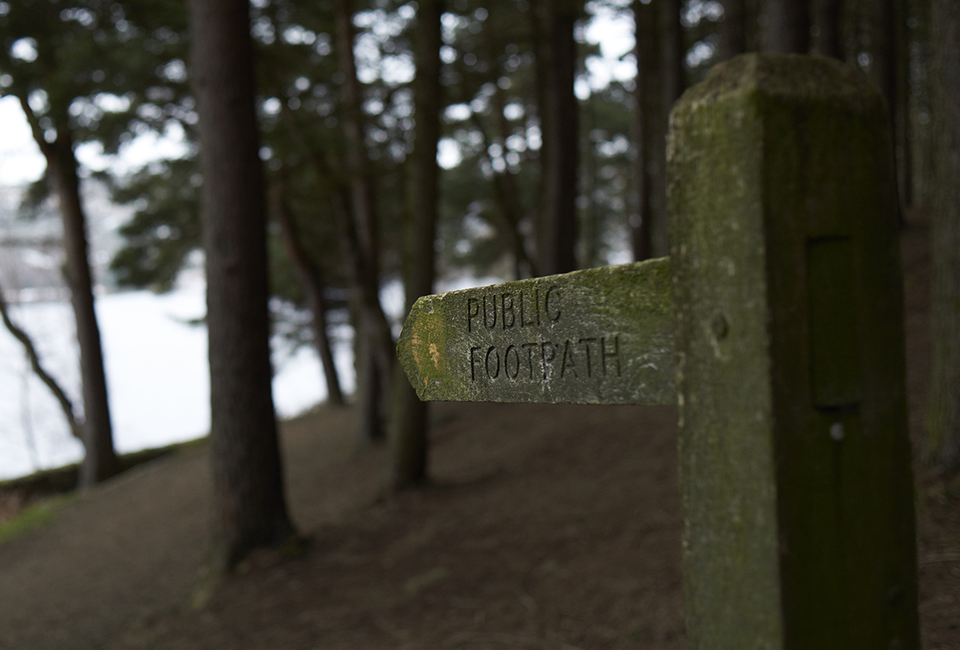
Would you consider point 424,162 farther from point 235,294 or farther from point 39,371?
point 39,371

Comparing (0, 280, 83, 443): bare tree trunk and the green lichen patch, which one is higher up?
the green lichen patch

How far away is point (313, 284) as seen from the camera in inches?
651

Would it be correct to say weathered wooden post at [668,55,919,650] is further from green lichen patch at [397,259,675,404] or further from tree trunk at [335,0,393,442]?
tree trunk at [335,0,393,442]

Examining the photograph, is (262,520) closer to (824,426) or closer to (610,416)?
(610,416)

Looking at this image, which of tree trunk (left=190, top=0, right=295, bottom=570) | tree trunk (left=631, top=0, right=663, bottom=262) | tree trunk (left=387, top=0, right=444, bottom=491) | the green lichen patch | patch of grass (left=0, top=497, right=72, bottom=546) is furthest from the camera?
tree trunk (left=631, top=0, right=663, bottom=262)

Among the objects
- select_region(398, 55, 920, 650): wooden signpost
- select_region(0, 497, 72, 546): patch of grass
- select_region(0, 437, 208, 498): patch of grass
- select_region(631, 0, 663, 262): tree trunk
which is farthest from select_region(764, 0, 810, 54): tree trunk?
select_region(0, 437, 208, 498): patch of grass

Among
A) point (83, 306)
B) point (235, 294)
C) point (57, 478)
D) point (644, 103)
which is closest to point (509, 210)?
point (644, 103)

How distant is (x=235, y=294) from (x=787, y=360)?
19.3 ft

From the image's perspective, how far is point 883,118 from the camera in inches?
46.4

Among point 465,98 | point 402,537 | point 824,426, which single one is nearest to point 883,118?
point 824,426

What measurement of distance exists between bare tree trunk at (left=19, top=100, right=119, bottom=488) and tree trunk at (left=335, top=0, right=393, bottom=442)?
19.2 ft

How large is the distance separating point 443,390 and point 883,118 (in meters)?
1.05

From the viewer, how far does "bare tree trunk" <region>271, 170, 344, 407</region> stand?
14.9 m

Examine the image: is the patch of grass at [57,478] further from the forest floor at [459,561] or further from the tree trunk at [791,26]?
the tree trunk at [791,26]
